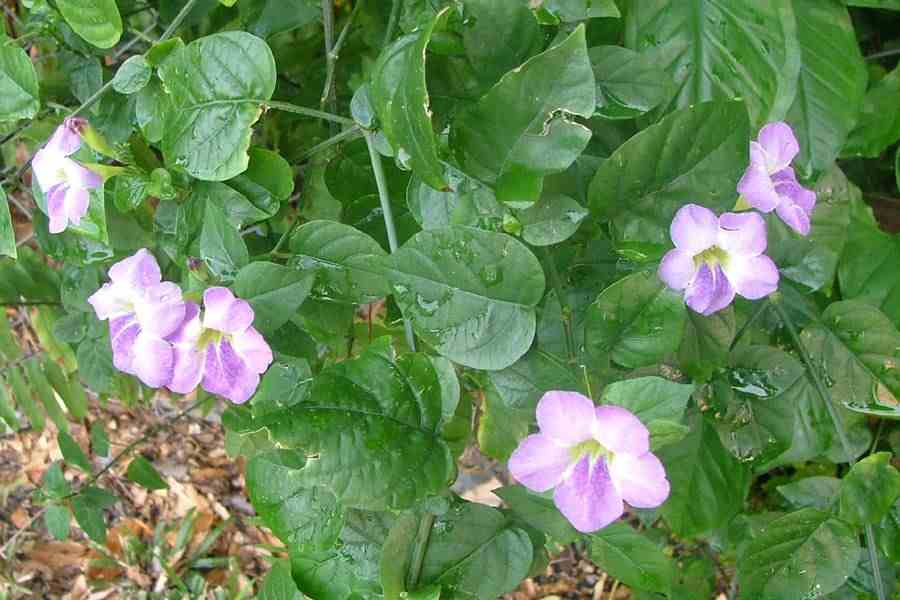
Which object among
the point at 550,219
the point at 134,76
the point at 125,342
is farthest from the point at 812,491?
the point at 134,76

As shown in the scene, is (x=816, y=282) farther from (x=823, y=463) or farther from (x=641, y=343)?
(x=823, y=463)

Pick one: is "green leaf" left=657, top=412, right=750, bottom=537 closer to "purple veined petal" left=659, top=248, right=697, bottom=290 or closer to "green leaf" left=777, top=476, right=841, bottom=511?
"green leaf" left=777, top=476, right=841, bottom=511

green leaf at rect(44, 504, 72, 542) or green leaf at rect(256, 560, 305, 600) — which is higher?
green leaf at rect(256, 560, 305, 600)

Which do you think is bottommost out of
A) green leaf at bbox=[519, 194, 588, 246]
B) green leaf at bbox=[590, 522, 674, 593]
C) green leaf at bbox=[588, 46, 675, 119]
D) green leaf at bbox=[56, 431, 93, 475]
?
green leaf at bbox=[56, 431, 93, 475]

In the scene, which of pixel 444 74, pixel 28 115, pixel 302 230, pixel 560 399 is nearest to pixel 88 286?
pixel 28 115

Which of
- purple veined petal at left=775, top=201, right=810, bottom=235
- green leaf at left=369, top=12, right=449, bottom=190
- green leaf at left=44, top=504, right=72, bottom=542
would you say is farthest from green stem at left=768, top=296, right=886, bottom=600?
green leaf at left=44, top=504, right=72, bottom=542

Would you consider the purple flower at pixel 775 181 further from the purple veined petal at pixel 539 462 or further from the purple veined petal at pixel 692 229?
the purple veined petal at pixel 539 462

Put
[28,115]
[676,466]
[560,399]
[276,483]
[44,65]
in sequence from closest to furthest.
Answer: [560,399]
[276,483]
[28,115]
[676,466]
[44,65]

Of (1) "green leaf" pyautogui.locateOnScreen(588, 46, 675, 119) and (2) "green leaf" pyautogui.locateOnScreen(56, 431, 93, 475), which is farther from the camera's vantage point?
(2) "green leaf" pyautogui.locateOnScreen(56, 431, 93, 475)

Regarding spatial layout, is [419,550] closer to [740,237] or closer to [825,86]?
[740,237]
